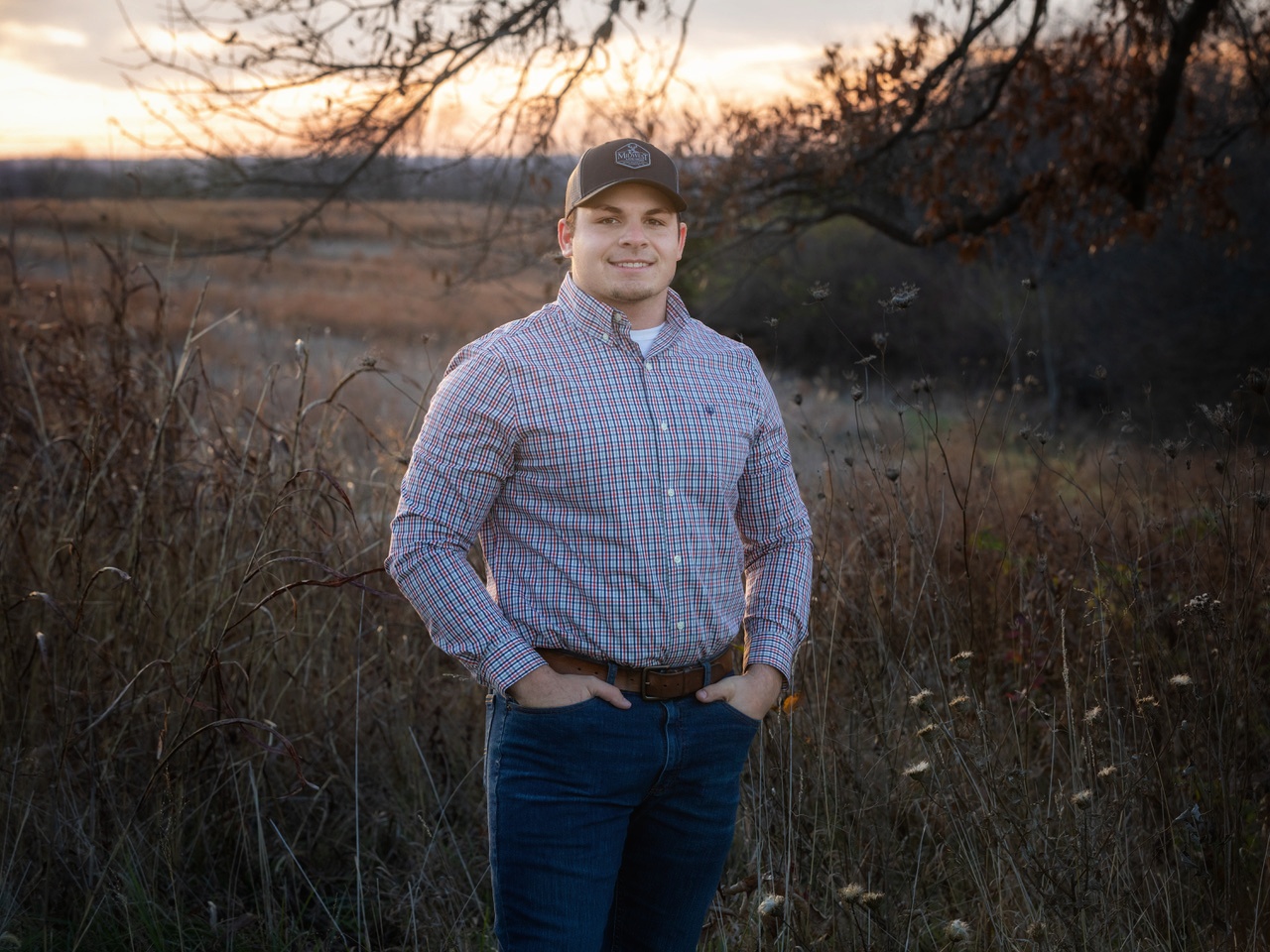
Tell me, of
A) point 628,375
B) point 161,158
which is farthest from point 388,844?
point 161,158

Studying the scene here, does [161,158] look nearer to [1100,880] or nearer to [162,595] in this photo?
[162,595]

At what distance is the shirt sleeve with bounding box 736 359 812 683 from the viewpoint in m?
2.49

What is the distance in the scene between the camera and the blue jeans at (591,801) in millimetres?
2145

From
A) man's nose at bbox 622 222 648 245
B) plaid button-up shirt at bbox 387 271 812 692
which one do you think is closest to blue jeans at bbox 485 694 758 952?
plaid button-up shirt at bbox 387 271 812 692

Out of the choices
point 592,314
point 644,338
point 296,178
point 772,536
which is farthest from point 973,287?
point 592,314

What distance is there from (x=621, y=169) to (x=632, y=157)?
4cm

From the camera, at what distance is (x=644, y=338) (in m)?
2.39

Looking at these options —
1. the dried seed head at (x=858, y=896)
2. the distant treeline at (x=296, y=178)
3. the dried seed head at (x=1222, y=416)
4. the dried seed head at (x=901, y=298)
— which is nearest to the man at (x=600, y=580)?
the dried seed head at (x=858, y=896)

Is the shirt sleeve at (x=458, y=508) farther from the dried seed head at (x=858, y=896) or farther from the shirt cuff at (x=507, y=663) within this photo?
the dried seed head at (x=858, y=896)

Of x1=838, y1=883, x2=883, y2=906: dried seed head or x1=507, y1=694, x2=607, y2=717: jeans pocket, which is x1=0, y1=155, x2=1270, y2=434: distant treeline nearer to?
x1=838, y1=883, x2=883, y2=906: dried seed head

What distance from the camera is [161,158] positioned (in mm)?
6473

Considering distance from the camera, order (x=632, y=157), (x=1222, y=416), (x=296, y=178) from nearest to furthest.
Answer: (x=632, y=157) → (x=1222, y=416) → (x=296, y=178)

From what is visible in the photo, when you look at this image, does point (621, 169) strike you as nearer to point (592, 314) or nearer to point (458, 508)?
point (592, 314)

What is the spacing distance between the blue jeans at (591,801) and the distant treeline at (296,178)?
15.1 feet
